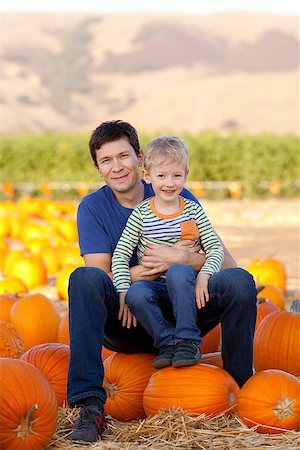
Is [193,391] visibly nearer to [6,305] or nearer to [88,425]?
[88,425]

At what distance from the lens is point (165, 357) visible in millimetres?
3652

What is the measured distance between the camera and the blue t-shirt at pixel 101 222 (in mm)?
3988

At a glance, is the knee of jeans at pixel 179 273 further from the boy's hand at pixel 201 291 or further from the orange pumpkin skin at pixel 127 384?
the orange pumpkin skin at pixel 127 384

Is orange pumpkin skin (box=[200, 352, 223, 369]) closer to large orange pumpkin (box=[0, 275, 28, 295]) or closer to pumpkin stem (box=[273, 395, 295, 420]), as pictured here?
pumpkin stem (box=[273, 395, 295, 420])

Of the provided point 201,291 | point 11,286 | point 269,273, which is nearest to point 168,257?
point 201,291

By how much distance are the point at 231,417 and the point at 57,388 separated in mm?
840

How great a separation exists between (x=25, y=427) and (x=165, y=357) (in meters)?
0.70

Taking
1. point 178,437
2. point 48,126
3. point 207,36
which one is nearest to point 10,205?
point 178,437

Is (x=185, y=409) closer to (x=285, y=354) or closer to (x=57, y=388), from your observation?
(x=57, y=388)

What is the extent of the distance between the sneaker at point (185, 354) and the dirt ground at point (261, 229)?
4290 millimetres

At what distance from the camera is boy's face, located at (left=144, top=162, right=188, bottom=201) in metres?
3.77

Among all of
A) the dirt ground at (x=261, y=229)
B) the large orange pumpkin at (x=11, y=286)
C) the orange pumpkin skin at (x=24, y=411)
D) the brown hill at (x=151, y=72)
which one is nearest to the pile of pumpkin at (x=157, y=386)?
the orange pumpkin skin at (x=24, y=411)

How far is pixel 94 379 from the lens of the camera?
140 inches

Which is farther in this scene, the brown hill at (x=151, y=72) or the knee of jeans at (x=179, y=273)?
the brown hill at (x=151, y=72)
